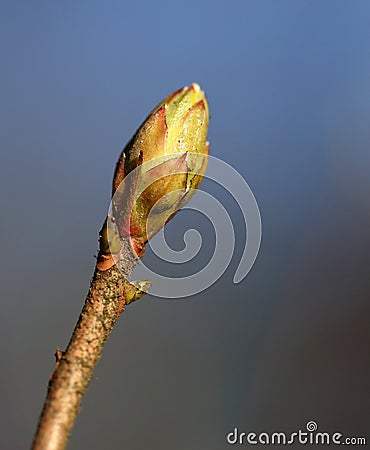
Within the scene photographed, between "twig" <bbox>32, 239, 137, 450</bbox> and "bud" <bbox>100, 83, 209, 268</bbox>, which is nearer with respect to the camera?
"twig" <bbox>32, 239, 137, 450</bbox>

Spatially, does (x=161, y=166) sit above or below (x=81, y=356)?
above

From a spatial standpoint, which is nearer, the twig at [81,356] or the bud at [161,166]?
the twig at [81,356]

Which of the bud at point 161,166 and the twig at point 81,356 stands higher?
the bud at point 161,166

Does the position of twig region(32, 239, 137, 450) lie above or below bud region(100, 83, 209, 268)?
below

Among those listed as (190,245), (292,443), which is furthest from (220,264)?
(292,443)
